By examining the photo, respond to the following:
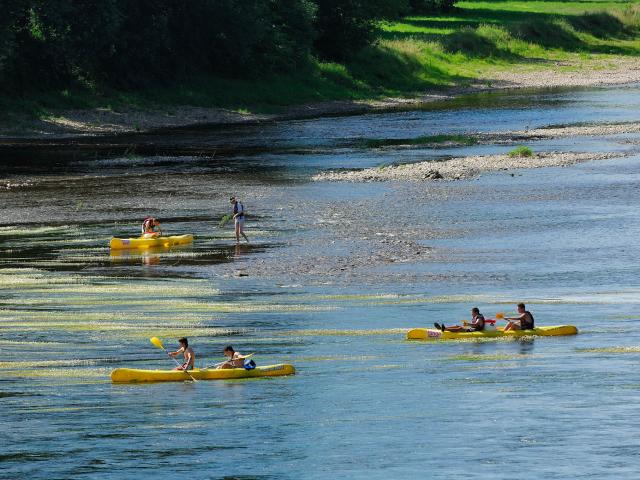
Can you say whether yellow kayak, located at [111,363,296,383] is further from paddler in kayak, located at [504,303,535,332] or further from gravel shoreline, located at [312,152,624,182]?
gravel shoreline, located at [312,152,624,182]

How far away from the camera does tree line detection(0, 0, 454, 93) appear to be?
89.2 metres

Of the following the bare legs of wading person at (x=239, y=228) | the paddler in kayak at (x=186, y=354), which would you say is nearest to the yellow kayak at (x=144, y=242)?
the bare legs of wading person at (x=239, y=228)

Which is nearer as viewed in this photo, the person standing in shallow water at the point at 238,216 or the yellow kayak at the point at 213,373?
the yellow kayak at the point at 213,373

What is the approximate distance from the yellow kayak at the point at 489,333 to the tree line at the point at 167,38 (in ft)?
178

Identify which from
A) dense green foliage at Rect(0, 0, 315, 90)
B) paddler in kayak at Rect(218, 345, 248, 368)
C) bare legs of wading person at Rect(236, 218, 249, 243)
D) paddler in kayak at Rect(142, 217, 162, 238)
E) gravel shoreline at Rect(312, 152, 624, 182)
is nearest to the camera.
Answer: paddler in kayak at Rect(218, 345, 248, 368)

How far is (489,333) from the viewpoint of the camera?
37.1 meters

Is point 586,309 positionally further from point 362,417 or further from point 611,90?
point 611,90

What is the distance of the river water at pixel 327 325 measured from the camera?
97.0ft

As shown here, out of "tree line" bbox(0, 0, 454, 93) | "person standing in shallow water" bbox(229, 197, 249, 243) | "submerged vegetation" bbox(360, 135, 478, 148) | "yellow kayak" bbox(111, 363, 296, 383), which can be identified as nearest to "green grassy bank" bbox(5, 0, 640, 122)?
"tree line" bbox(0, 0, 454, 93)

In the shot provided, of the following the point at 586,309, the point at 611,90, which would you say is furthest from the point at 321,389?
Result: the point at 611,90

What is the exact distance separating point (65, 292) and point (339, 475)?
16.0m

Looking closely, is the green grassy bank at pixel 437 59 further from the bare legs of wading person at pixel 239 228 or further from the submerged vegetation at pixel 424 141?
the bare legs of wading person at pixel 239 228

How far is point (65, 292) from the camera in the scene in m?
41.7

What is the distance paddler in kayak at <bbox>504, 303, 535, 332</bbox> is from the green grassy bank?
5679cm
